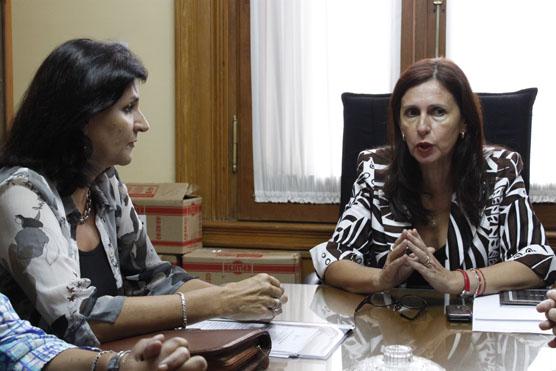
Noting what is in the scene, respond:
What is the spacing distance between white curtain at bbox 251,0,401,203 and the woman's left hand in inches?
52.8

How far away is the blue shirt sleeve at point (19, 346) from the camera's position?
1171mm

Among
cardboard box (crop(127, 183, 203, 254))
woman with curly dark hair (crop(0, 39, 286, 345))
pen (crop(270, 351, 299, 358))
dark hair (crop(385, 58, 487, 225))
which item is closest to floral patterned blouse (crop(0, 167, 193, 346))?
woman with curly dark hair (crop(0, 39, 286, 345))

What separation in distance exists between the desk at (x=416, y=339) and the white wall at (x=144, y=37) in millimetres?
1657

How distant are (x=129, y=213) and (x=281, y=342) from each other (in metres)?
0.66

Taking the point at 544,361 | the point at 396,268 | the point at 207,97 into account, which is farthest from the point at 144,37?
the point at 544,361

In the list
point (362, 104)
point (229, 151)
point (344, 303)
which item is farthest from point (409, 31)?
point (344, 303)

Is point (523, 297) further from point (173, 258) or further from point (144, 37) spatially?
point (144, 37)

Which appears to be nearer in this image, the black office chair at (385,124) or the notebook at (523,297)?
the notebook at (523,297)

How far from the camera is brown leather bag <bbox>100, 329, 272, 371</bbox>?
4.09 feet

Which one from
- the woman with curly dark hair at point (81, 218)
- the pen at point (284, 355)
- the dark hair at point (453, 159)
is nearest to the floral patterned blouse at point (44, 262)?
the woman with curly dark hair at point (81, 218)

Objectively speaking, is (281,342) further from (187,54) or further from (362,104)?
(187,54)

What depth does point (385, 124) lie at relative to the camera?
2555 millimetres

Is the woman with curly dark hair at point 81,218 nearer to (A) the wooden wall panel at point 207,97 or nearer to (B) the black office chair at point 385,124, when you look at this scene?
(B) the black office chair at point 385,124

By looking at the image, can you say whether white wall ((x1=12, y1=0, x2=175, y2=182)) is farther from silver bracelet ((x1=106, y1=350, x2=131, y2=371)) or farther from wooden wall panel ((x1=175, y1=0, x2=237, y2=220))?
silver bracelet ((x1=106, y1=350, x2=131, y2=371))
